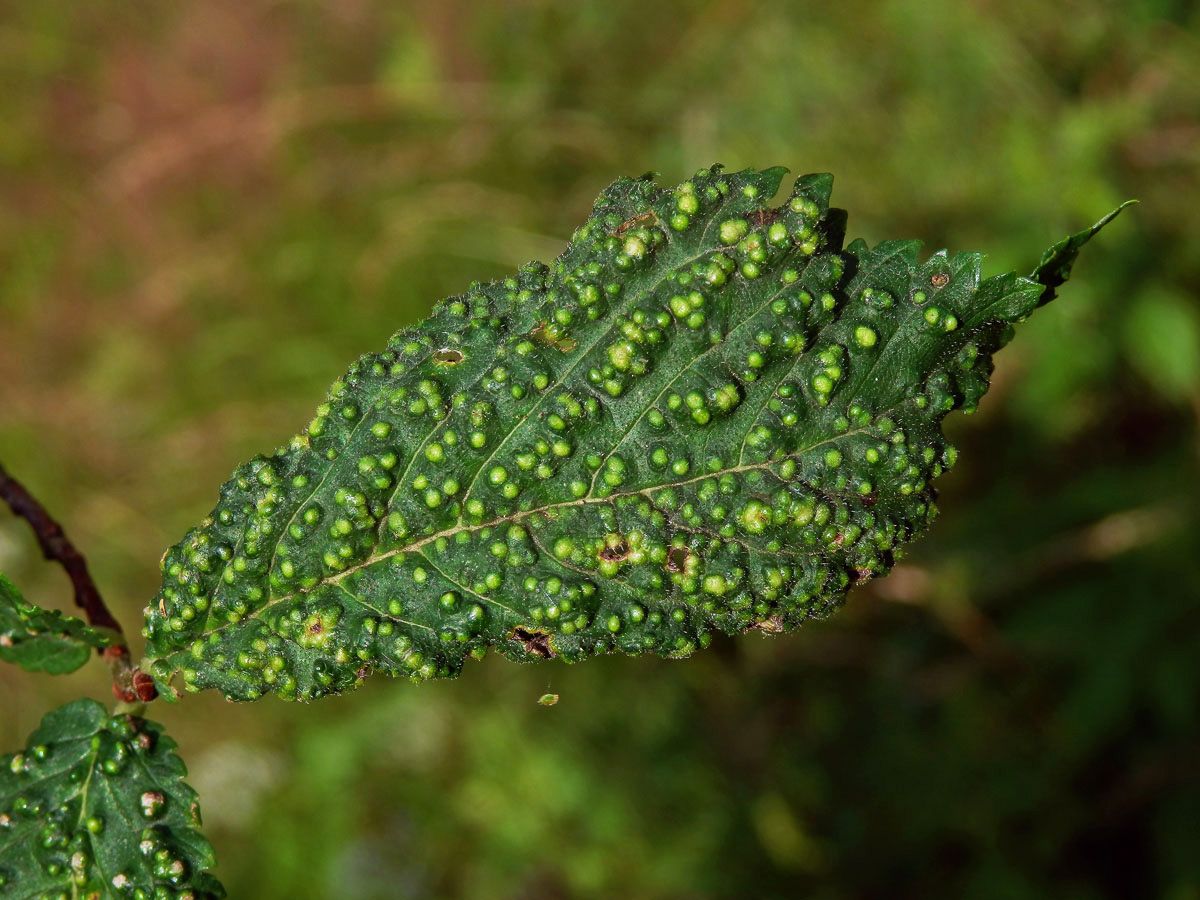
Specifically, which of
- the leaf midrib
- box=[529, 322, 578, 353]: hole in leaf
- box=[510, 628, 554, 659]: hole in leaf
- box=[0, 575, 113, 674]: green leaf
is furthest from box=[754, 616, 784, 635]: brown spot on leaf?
box=[0, 575, 113, 674]: green leaf

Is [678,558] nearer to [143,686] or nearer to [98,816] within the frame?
[143,686]

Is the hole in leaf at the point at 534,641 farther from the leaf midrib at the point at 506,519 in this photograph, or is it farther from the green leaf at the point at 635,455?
the leaf midrib at the point at 506,519

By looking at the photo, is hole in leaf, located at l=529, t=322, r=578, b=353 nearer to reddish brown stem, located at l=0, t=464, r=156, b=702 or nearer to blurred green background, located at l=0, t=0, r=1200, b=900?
reddish brown stem, located at l=0, t=464, r=156, b=702

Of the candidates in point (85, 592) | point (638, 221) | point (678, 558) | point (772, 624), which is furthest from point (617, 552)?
point (85, 592)

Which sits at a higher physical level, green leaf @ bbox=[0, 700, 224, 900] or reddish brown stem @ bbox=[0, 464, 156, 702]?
reddish brown stem @ bbox=[0, 464, 156, 702]

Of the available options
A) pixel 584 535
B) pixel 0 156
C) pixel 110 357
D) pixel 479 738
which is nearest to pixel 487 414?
pixel 584 535

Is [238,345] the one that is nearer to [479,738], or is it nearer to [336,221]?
[336,221]
